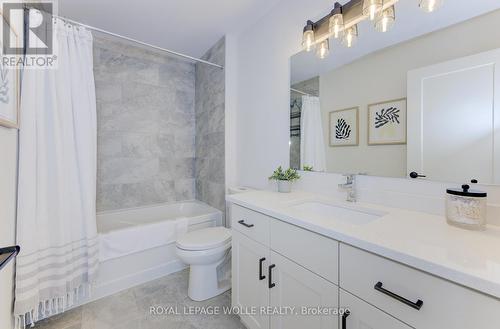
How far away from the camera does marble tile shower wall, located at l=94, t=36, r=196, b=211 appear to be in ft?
7.97

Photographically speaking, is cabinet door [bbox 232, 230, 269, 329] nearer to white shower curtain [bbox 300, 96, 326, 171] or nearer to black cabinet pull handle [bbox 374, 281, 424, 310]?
black cabinet pull handle [bbox 374, 281, 424, 310]

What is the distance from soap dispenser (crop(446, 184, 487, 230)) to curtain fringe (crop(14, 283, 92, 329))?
7.35ft

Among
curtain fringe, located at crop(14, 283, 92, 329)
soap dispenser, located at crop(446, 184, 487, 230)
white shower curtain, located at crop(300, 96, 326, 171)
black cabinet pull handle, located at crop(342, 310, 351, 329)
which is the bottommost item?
curtain fringe, located at crop(14, 283, 92, 329)

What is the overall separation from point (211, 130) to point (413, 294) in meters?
2.31

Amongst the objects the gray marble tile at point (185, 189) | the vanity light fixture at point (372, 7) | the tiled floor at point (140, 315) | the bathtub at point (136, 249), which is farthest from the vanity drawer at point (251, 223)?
the gray marble tile at point (185, 189)

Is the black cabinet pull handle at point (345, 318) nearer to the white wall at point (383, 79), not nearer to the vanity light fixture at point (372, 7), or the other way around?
the white wall at point (383, 79)

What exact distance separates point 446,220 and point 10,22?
2.25 meters

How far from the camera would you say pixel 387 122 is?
46.3 inches

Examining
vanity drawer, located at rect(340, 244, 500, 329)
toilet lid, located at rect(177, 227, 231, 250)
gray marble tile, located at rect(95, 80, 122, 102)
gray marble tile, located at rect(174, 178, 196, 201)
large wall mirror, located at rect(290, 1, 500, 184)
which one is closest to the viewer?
vanity drawer, located at rect(340, 244, 500, 329)

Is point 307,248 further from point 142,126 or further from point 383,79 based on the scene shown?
point 142,126

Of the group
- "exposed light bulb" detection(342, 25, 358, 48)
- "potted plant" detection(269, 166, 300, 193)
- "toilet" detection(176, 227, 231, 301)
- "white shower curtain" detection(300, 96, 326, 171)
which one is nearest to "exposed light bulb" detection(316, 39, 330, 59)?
"exposed light bulb" detection(342, 25, 358, 48)

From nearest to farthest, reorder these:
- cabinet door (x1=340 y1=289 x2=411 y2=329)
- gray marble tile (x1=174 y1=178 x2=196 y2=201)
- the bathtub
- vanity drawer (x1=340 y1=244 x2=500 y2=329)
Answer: vanity drawer (x1=340 y1=244 x2=500 y2=329) < cabinet door (x1=340 y1=289 x2=411 y2=329) < the bathtub < gray marble tile (x1=174 y1=178 x2=196 y2=201)

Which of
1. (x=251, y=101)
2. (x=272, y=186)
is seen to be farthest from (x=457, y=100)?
(x=251, y=101)

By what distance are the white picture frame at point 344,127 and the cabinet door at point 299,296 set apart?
82cm
